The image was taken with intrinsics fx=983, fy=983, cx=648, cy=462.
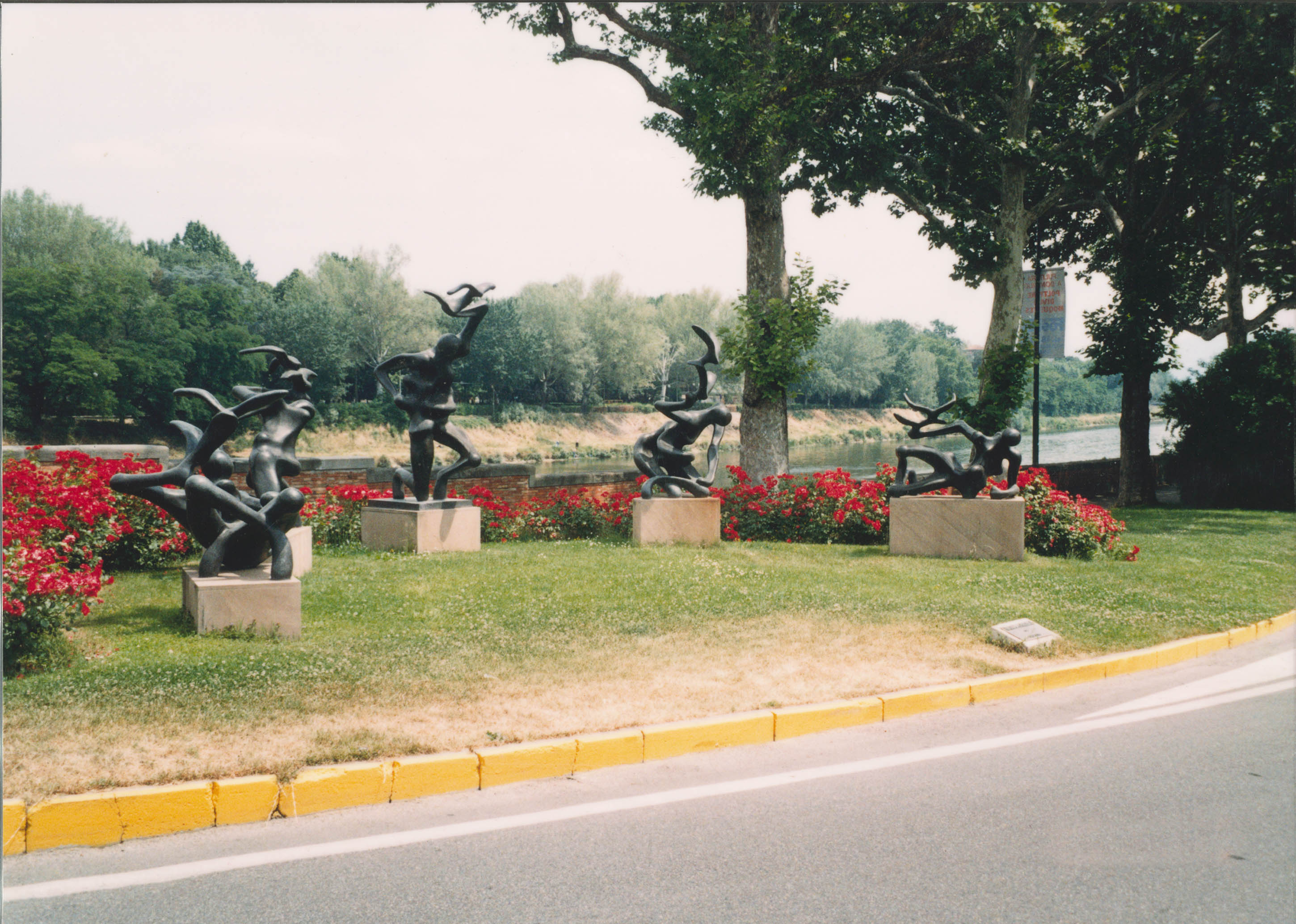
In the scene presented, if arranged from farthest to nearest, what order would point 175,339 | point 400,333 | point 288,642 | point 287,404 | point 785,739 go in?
point 400,333, point 175,339, point 287,404, point 288,642, point 785,739

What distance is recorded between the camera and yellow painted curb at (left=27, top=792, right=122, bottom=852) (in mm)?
4133

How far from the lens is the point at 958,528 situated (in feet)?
40.3

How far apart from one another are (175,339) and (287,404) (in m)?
44.1

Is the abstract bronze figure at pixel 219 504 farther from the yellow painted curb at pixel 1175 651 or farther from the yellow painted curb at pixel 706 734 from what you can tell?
the yellow painted curb at pixel 1175 651

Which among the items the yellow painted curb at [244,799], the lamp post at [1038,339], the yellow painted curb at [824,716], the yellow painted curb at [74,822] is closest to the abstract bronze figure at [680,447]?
the yellow painted curb at [824,716]

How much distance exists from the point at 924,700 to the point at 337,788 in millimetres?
3685

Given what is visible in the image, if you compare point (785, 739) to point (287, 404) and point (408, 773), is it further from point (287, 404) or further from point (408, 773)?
point (287, 404)

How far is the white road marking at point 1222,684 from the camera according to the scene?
259 inches

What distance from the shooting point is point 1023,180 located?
19.4 metres

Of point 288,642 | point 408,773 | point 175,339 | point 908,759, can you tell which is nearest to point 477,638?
point 288,642

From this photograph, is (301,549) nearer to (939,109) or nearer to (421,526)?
(421,526)

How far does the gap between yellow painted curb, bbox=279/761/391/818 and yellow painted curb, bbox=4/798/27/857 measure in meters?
1.00

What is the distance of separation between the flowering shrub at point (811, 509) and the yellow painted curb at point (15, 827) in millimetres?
10809

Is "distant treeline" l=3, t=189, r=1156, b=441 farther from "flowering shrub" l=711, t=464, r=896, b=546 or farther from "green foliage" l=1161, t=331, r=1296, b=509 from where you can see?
"flowering shrub" l=711, t=464, r=896, b=546
